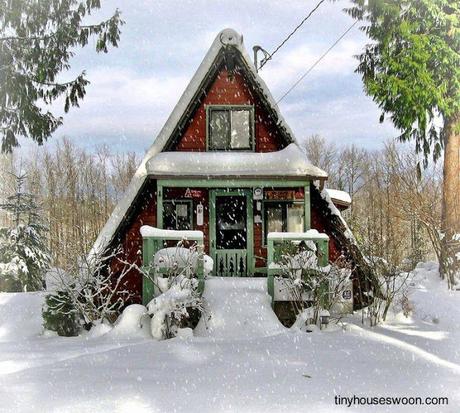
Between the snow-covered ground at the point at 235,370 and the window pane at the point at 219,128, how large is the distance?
220 inches

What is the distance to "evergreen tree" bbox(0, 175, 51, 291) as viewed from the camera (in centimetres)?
1961

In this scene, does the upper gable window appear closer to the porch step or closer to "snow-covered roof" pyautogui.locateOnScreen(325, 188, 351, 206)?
"snow-covered roof" pyautogui.locateOnScreen(325, 188, 351, 206)

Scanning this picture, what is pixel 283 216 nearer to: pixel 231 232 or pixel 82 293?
pixel 231 232

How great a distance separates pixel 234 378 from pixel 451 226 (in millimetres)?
13028

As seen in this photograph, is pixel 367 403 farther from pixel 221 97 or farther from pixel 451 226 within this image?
pixel 451 226

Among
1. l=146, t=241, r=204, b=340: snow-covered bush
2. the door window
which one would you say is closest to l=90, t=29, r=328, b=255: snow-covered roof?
the door window

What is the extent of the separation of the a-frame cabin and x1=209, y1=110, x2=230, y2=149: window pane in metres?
0.03

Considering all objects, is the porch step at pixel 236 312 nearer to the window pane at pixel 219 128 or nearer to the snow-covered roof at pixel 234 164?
the snow-covered roof at pixel 234 164

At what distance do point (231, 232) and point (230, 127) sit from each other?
3.03 metres

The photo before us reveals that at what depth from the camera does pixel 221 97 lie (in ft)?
48.7

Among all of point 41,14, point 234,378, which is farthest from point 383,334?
point 41,14

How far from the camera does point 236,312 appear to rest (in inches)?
421

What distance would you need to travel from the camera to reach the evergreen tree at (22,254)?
19.6 m

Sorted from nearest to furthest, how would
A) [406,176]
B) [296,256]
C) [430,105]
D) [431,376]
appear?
1. [431,376]
2. [296,256]
3. [430,105]
4. [406,176]
